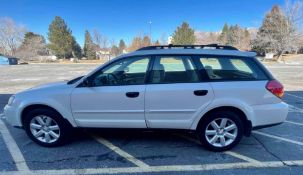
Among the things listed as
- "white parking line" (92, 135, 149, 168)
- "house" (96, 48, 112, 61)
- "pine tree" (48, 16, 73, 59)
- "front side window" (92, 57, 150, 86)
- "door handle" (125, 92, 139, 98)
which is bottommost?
"white parking line" (92, 135, 149, 168)

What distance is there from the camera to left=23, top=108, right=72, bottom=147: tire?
392 centimetres

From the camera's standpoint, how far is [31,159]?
363 centimetres

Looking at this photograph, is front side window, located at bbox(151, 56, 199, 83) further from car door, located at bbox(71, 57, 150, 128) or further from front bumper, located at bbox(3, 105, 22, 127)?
front bumper, located at bbox(3, 105, 22, 127)

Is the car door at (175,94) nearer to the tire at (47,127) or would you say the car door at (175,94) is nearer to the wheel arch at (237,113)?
the wheel arch at (237,113)

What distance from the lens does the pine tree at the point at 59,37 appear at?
6362 cm

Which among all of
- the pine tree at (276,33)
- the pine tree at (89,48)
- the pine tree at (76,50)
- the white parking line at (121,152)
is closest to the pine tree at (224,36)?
the pine tree at (276,33)

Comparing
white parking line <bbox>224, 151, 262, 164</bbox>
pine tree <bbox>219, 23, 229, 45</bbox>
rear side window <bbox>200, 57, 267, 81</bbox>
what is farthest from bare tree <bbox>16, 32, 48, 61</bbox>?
white parking line <bbox>224, 151, 262, 164</bbox>

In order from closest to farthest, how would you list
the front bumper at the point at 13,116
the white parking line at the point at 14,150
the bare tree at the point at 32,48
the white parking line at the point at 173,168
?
the white parking line at the point at 173,168, the white parking line at the point at 14,150, the front bumper at the point at 13,116, the bare tree at the point at 32,48

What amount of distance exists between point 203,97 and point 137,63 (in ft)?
3.87

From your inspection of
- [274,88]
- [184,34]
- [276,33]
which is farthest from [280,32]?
[274,88]

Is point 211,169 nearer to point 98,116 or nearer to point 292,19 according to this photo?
point 98,116

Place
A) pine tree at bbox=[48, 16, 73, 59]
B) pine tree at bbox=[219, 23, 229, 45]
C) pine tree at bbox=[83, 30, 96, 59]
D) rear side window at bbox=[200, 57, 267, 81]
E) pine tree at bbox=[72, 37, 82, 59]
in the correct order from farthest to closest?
pine tree at bbox=[83, 30, 96, 59] < pine tree at bbox=[219, 23, 229, 45] < pine tree at bbox=[72, 37, 82, 59] < pine tree at bbox=[48, 16, 73, 59] < rear side window at bbox=[200, 57, 267, 81]

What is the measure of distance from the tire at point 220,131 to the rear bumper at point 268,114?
246 millimetres

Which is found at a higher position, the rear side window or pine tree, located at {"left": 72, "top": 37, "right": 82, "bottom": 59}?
pine tree, located at {"left": 72, "top": 37, "right": 82, "bottom": 59}
